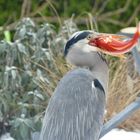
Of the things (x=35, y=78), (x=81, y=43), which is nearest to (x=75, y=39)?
(x=81, y=43)

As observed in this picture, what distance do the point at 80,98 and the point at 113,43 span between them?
0.25m

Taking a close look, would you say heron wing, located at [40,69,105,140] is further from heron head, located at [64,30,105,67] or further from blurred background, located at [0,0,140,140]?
blurred background, located at [0,0,140,140]

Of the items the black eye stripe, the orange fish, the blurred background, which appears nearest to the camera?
the orange fish

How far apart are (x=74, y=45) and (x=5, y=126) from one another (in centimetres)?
173

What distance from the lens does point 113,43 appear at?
2367mm

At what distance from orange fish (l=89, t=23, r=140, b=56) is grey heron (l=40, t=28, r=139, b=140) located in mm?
21

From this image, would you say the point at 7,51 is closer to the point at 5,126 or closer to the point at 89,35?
the point at 5,126

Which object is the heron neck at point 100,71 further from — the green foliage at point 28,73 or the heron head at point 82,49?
the green foliage at point 28,73

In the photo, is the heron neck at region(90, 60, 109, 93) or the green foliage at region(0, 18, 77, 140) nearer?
the heron neck at region(90, 60, 109, 93)

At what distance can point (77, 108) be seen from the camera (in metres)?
2.38

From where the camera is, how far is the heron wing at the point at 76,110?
93.6 inches

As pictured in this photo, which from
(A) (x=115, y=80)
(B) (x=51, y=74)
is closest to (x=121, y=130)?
(A) (x=115, y=80)

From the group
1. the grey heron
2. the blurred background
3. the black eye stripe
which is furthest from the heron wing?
the blurred background

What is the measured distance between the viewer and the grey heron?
2381 millimetres
